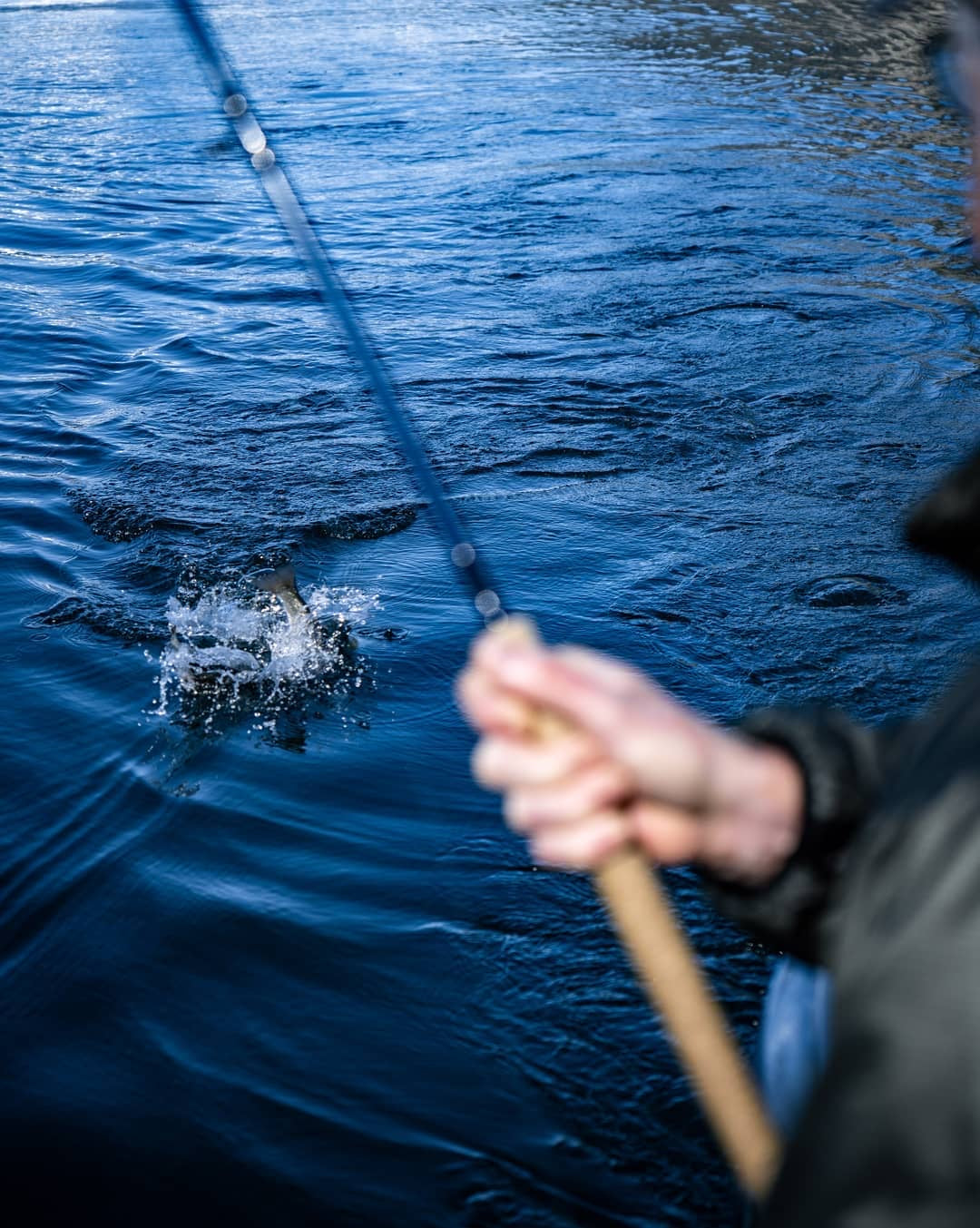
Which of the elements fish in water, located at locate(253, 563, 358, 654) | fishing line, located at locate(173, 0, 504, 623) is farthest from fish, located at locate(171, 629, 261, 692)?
fishing line, located at locate(173, 0, 504, 623)

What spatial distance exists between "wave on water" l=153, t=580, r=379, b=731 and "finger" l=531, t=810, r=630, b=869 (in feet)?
9.86

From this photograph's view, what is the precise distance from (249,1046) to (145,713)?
1447 millimetres

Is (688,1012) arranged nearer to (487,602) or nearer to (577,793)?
(577,793)

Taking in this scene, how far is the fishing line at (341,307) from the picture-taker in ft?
5.36

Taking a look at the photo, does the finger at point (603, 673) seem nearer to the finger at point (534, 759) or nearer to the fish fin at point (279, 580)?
the finger at point (534, 759)

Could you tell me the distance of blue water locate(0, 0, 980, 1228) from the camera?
2740 mm

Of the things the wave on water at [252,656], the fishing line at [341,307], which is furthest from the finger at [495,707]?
the wave on water at [252,656]

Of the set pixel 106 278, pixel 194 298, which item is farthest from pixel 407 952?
pixel 106 278

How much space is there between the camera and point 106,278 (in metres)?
9.29

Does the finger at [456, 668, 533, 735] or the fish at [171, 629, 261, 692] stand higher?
the finger at [456, 668, 533, 735]

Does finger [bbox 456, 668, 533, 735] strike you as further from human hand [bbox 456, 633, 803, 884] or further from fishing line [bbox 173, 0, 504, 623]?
fishing line [bbox 173, 0, 504, 623]

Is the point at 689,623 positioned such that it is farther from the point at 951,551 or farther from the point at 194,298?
the point at 194,298

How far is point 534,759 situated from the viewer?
1157mm

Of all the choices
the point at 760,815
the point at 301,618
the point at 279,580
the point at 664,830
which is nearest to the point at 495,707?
the point at 664,830
